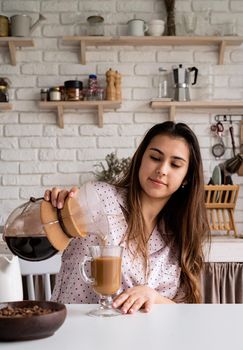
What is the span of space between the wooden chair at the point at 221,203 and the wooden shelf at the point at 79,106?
780 millimetres

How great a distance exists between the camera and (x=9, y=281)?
162cm

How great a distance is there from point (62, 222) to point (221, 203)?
2183 mm

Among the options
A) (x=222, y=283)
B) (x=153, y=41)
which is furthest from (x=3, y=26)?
(x=222, y=283)

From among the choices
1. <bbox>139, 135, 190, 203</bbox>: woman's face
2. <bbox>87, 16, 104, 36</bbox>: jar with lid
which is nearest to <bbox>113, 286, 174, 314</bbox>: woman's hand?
<bbox>139, 135, 190, 203</bbox>: woman's face

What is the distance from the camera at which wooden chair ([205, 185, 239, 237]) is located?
337 cm

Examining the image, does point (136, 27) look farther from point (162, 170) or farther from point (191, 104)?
point (162, 170)

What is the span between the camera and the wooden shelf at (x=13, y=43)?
3619mm

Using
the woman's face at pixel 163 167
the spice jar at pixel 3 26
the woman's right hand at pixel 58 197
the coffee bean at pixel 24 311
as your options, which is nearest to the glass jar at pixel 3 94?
the spice jar at pixel 3 26

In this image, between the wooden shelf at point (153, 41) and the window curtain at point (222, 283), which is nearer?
the window curtain at point (222, 283)

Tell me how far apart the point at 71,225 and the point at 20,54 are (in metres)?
2.64

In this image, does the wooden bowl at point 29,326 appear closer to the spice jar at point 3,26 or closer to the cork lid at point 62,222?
the cork lid at point 62,222

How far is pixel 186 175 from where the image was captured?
2.10 metres

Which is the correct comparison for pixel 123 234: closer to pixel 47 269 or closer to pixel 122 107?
pixel 47 269

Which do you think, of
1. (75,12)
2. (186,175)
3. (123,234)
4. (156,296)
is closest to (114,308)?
(156,296)
